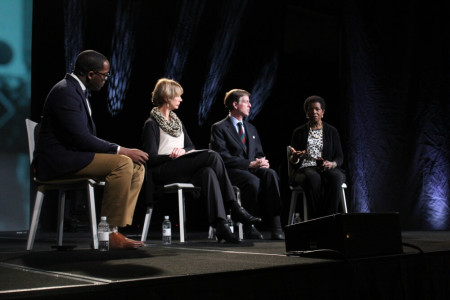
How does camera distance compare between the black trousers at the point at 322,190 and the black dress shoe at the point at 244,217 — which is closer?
the black dress shoe at the point at 244,217

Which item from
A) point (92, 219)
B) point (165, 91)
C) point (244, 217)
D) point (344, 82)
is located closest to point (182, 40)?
point (344, 82)

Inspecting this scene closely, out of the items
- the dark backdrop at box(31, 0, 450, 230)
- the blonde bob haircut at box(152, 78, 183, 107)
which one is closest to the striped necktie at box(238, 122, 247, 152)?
the blonde bob haircut at box(152, 78, 183, 107)

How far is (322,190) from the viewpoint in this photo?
3424 millimetres

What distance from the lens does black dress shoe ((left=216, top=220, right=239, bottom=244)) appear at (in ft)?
8.32

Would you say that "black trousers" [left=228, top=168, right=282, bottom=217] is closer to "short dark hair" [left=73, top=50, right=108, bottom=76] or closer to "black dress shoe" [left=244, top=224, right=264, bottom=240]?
"black dress shoe" [left=244, top=224, right=264, bottom=240]

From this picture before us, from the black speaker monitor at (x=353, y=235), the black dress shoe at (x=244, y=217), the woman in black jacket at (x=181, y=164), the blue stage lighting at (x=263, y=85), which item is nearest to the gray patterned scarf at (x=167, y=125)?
the woman in black jacket at (x=181, y=164)

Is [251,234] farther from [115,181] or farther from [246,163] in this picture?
[115,181]

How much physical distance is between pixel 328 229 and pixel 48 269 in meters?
0.84

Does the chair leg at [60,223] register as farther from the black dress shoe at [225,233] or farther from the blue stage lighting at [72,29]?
the blue stage lighting at [72,29]

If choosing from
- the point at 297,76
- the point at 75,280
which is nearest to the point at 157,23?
the point at 297,76

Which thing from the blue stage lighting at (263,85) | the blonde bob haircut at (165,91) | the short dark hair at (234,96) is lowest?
the blonde bob haircut at (165,91)

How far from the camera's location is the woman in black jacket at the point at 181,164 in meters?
2.66

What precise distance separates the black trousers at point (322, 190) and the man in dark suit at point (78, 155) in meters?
1.46

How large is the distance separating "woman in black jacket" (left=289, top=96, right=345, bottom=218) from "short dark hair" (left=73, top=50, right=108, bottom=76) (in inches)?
63.4
